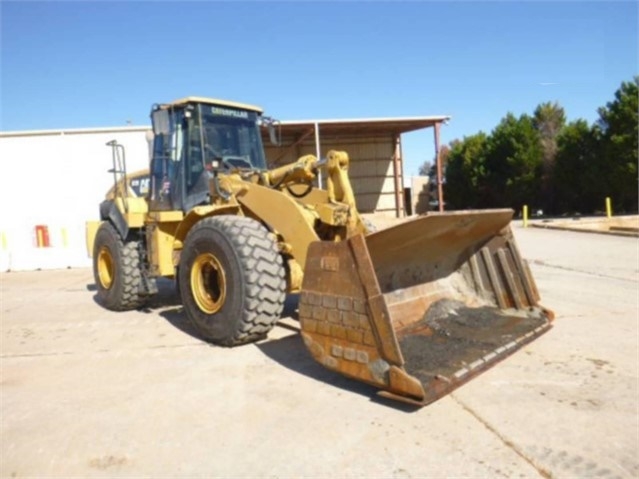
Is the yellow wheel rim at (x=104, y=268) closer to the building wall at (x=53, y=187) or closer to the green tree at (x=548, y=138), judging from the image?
the building wall at (x=53, y=187)

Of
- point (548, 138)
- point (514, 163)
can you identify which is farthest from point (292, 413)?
point (548, 138)

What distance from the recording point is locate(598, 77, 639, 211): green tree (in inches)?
1065

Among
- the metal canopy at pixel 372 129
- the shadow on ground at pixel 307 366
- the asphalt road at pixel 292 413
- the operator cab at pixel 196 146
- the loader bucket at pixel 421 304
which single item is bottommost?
the asphalt road at pixel 292 413

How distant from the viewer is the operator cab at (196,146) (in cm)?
576

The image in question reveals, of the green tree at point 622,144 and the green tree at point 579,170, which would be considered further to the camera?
the green tree at point 579,170

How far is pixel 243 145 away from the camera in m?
6.19

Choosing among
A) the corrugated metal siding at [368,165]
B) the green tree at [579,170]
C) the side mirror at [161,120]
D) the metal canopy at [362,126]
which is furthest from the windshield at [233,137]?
the green tree at [579,170]

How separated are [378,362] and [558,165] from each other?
3228 centimetres

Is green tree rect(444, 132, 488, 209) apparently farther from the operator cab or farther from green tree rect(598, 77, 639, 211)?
the operator cab

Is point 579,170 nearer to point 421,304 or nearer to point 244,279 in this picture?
point 421,304

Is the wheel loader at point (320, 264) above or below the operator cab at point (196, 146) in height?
below

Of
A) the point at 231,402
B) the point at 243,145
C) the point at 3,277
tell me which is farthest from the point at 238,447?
the point at 3,277

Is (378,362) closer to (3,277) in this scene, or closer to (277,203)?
(277,203)

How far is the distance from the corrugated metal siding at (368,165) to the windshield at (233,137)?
61.0ft
